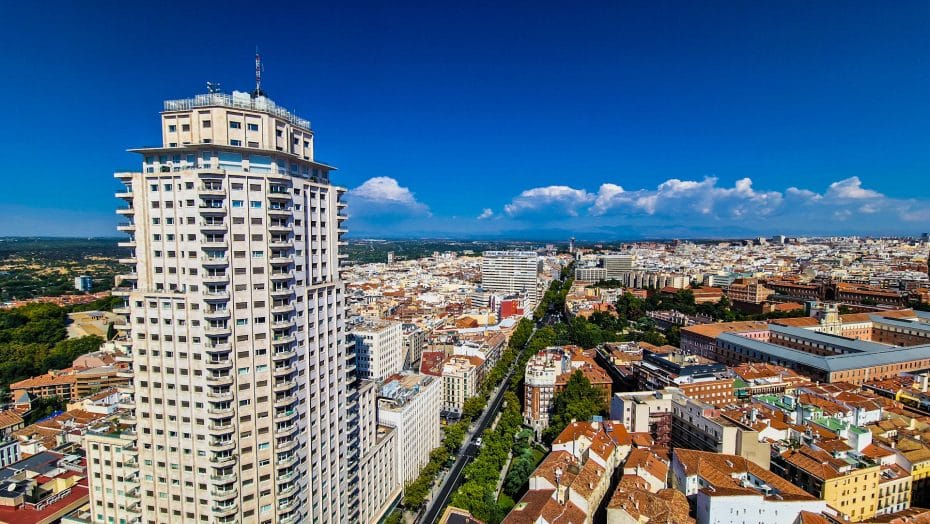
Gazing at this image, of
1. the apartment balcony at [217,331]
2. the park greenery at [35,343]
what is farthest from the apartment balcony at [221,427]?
the park greenery at [35,343]

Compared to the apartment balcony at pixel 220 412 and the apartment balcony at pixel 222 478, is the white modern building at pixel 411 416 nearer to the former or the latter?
the apartment balcony at pixel 222 478

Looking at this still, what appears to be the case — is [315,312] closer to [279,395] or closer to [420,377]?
[279,395]

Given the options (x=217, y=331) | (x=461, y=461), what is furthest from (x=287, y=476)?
(x=461, y=461)

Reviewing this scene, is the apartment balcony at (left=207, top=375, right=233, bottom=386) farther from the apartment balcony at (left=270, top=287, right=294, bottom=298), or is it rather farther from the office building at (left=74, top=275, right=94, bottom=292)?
the office building at (left=74, top=275, right=94, bottom=292)

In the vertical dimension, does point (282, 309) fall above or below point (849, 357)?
above

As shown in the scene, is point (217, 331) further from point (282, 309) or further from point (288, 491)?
point (288, 491)

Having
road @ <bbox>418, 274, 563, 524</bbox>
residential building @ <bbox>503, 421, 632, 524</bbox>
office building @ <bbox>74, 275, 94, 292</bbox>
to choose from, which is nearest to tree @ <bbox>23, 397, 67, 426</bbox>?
road @ <bbox>418, 274, 563, 524</bbox>

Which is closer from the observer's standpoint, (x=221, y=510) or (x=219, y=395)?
(x=219, y=395)
